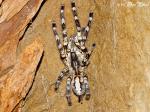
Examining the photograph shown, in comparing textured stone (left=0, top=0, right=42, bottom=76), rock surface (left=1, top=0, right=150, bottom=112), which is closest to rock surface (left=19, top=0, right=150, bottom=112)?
rock surface (left=1, top=0, right=150, bottom=112)

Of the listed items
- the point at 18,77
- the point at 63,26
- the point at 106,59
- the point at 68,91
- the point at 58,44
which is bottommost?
the point at 68,91

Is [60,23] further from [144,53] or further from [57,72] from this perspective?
[144,53]

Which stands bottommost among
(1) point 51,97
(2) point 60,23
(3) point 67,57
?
(1) point 51,97

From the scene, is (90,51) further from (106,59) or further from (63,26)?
(63,26)

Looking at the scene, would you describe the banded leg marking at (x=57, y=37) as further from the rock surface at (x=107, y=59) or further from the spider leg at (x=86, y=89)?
the spider leg at (x=86, y=89)

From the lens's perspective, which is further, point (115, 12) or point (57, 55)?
point (57, 55)

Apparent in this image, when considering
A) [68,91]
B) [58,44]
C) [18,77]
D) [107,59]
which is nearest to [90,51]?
[107,59]

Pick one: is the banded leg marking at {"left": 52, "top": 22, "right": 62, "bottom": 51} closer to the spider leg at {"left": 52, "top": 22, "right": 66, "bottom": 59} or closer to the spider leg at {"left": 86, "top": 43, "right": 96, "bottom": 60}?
the spider leg at {"left": 52, "top": 22, "right": 66, "bottom": 59}

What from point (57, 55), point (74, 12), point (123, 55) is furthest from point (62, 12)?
point (123, 55)

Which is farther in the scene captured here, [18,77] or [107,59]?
[107,59]
